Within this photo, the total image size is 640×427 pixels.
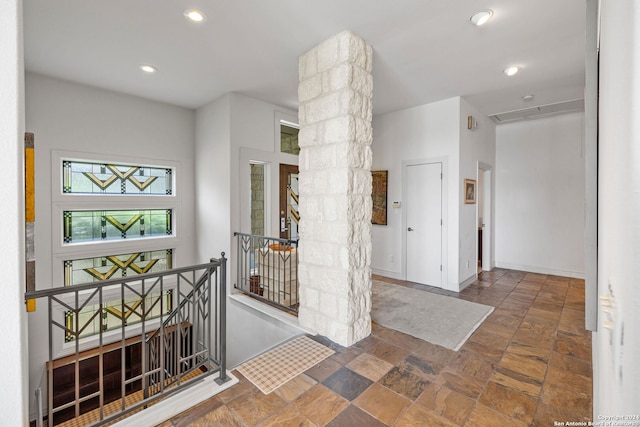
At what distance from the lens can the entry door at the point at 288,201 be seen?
4.91m

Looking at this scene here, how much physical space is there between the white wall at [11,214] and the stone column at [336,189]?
76.5 inches

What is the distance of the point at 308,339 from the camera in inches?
105

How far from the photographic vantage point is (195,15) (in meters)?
2.43

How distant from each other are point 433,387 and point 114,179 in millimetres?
4834

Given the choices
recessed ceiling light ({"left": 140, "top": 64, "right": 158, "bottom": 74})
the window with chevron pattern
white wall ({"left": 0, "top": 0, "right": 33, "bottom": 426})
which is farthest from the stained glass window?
white wall ({"left": 0, "top": 0, "right": 33, "bottom": 426})

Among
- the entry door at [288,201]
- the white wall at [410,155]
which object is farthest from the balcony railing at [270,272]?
the white wall at [410,155]

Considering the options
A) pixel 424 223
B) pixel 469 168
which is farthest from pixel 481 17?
pixel 424 223

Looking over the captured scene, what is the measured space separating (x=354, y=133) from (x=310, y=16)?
3.39 ft

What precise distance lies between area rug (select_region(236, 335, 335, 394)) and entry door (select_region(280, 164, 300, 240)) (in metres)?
2.52

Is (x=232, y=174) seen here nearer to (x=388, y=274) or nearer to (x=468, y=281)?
(x=388, y=274)

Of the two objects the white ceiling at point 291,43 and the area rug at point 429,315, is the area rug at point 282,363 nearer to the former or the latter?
the area rug at point 429,315

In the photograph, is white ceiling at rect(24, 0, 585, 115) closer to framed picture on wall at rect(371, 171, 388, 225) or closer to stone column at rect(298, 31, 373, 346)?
stone column at rect(298, 31, 373, 346)

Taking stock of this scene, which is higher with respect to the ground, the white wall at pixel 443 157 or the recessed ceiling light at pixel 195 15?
the recessed ceiling light at pixel 195 15

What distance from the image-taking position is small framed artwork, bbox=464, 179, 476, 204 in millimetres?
4414
